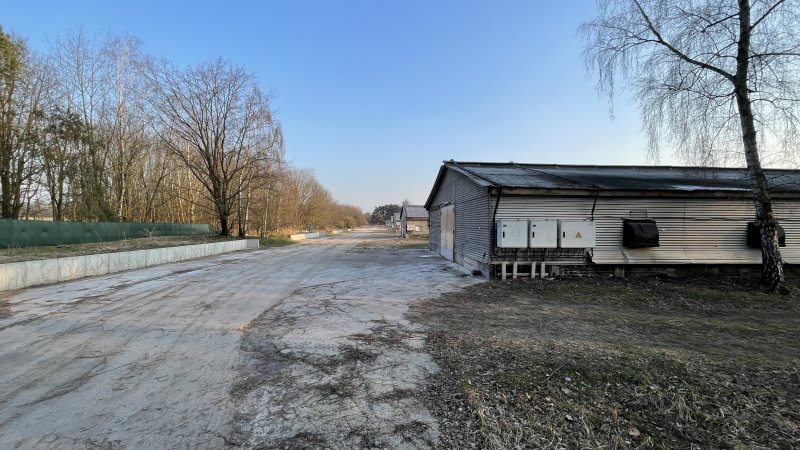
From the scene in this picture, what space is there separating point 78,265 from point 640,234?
1679cm

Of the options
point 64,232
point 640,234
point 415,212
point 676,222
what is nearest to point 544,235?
point 640,234

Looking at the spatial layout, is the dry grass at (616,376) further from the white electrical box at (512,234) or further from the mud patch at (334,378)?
the white electrical box at (512,234)

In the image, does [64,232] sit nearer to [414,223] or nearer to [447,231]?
[447,231]

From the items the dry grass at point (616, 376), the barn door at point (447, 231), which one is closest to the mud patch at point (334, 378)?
the dry grass at point (616, 376)

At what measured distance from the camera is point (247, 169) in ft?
94.0

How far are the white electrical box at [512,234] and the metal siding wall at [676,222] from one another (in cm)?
60

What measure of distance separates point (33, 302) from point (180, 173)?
2941 centimetres

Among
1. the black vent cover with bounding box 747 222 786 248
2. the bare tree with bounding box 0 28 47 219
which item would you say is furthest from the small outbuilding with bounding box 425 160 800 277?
the bare tree with bounding box 0 28 47 219

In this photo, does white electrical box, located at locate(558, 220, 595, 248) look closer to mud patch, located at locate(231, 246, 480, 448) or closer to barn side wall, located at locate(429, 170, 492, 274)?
barn side wall, located at locate(429, 170, 492, 274)

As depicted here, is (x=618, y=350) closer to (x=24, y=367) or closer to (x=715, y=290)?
(x=715, y=290)

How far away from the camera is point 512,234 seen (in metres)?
10.4

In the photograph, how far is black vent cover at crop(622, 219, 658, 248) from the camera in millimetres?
10695

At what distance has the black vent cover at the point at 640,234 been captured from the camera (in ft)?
35.1

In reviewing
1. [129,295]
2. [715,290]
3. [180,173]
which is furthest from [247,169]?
[715,290]
